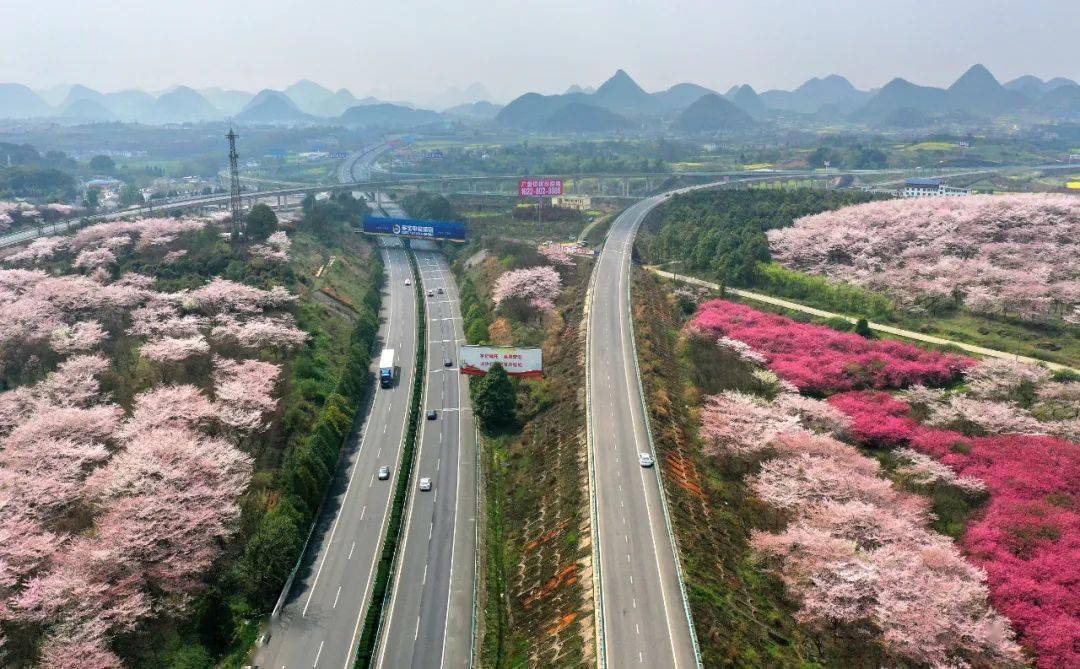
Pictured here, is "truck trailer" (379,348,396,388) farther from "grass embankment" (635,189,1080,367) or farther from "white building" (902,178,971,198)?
"white building" (902,178,971,198)

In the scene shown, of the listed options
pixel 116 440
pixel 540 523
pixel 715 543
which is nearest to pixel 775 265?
pixel 715 543

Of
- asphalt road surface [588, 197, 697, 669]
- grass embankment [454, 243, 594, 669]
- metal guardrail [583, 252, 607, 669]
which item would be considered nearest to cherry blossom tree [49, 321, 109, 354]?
grass embankment [454, 243, 594, 669]

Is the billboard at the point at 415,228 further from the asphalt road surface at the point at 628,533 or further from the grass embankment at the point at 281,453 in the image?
the asphalt road surface at the point at 628,533

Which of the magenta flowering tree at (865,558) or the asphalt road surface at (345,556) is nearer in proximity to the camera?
the magenta flowering tree at (865,558)

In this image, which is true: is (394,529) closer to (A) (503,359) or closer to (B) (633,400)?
(A) (503,359)

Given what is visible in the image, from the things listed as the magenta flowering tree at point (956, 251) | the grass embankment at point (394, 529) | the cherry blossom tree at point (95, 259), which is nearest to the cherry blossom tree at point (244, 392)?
the grass embankment at point (394, 529)

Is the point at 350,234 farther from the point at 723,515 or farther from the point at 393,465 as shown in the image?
the point at 723,515
